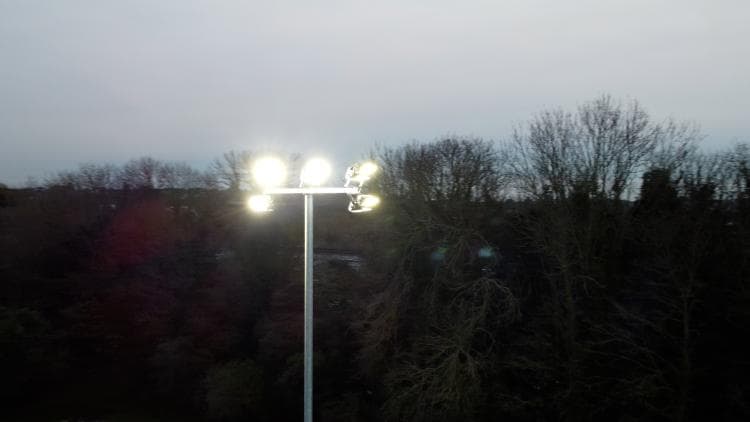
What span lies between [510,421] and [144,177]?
2451 centimetres

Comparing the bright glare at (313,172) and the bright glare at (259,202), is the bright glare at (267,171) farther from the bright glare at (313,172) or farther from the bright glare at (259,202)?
the bright glare at (313,172)

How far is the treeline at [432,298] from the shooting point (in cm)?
1550

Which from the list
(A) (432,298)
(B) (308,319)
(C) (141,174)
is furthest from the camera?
(C) (141,174)

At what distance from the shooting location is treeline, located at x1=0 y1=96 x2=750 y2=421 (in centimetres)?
1550

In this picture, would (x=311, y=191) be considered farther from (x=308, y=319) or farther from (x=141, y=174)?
(x=141, y=174)

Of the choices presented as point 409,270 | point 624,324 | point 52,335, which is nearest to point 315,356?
point 409,270

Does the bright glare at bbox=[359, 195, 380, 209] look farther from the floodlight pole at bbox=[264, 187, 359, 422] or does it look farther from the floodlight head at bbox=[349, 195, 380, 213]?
the floodlight pole at bbox=[264, 187, 359, 422]

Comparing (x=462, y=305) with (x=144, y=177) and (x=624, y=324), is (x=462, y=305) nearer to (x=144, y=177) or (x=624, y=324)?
(x=624, y=324)

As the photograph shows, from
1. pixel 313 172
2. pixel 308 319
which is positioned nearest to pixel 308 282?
pixel 308 319

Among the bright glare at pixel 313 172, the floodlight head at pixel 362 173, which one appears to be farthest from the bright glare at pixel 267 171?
the floodlight head at pixel 362 173

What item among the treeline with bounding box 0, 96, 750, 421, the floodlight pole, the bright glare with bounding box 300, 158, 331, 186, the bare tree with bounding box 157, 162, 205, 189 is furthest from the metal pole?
the bare tree with bounding box 157, 162, 205, 189

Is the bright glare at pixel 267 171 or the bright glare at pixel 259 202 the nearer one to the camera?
the bright glare at pixel 267 171

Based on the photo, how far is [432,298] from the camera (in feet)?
60.1

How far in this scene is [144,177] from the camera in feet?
109
